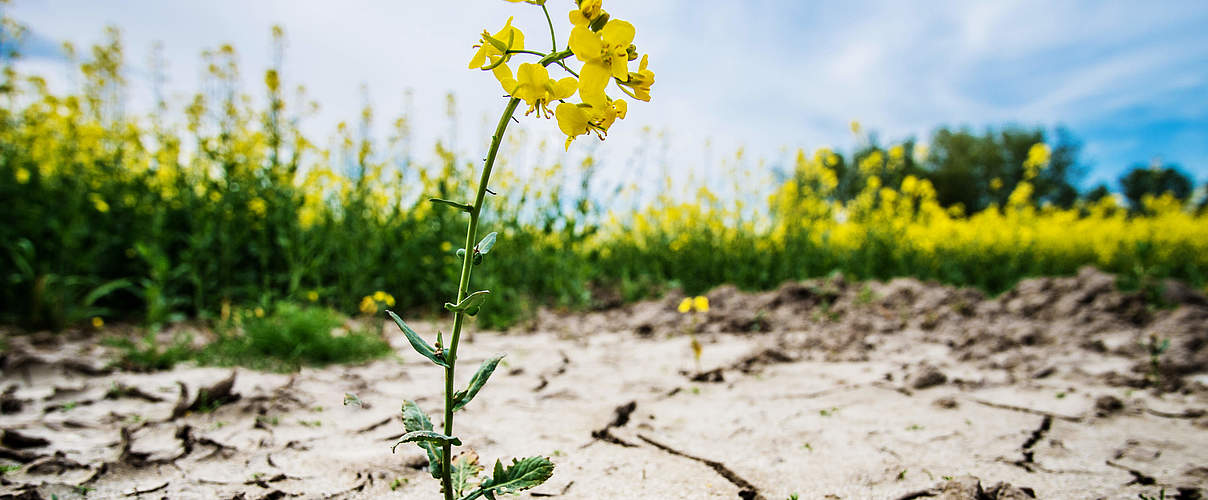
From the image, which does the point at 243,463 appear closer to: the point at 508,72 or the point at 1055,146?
the point at 508,72

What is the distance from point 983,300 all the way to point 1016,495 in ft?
10.4

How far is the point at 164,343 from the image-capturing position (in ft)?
9.32

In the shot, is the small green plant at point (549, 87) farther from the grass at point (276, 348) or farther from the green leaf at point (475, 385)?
the grass at point (276, 348)

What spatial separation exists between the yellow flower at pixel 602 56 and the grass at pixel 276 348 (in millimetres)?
2101

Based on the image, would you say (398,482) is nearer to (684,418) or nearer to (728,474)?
(728,474)

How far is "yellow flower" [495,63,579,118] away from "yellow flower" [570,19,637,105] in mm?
23

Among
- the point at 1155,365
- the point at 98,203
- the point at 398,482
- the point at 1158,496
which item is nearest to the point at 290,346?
the point at 398,482

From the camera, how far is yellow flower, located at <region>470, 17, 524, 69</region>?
2.45 ft

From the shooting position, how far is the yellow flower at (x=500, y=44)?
2.45 feet

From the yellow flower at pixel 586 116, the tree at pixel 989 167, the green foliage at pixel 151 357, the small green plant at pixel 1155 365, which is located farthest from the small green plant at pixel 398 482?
the tree at pixel 989 167

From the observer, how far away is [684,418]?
5.91 feet

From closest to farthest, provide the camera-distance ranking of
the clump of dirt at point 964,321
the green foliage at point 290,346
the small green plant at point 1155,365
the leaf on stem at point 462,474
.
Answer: the leaf on stem at point 462,474
the small green plant at point 1155,365
the green foliage at point 290,346
the clump of dirt at point 964,321

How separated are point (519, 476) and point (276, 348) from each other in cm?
210

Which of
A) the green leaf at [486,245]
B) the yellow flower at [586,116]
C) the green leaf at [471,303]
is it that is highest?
the yellow flower at [586,116]
